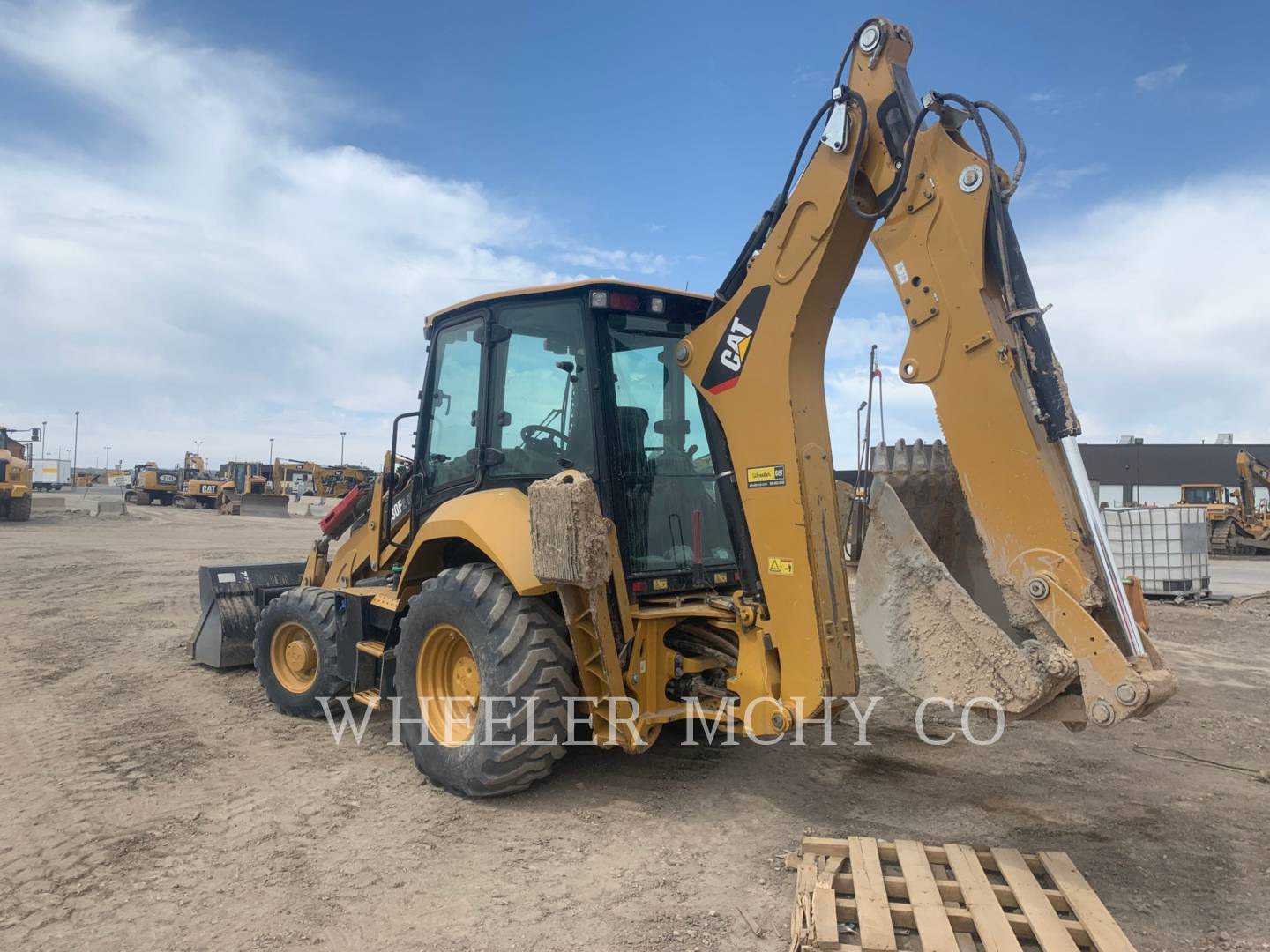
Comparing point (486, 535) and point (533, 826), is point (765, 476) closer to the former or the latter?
point (486, 535)

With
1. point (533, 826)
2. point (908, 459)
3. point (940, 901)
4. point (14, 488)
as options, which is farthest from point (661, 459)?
point (14, 488)

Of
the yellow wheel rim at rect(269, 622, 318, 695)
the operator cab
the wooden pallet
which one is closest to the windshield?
the operator cab

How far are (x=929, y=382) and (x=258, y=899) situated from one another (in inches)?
132

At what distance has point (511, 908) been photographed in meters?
3.39

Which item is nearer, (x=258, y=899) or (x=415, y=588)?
(x=258, y=899)

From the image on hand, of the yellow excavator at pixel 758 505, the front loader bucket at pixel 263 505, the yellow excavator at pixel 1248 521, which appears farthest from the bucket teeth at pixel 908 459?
the front loader bucket at pixel 263 505

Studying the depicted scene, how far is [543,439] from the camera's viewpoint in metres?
4.74

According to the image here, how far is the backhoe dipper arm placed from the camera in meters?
3.15

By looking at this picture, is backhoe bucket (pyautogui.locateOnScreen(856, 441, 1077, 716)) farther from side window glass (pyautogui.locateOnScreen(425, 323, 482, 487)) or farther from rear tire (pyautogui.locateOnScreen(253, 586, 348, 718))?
rear tire (pyautogui.locateOnScreen(253, 586, 348, 718))

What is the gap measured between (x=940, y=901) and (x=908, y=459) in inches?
83.5

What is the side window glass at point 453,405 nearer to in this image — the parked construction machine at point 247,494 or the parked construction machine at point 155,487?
the parked construction machine at point 247,494

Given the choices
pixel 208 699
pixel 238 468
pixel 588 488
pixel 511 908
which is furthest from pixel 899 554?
pixel 238 468

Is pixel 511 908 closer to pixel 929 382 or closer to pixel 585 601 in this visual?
pixel 585 601

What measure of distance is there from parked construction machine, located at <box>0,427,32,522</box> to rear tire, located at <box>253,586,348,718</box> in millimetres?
25793
